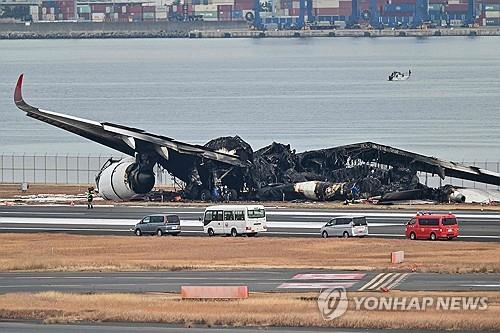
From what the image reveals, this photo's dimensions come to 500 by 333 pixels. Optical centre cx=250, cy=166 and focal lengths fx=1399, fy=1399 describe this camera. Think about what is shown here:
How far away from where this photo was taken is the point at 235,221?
74750 millimetres

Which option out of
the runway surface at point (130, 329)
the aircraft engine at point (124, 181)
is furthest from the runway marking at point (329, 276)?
the aircraft engine at point (124, 181)

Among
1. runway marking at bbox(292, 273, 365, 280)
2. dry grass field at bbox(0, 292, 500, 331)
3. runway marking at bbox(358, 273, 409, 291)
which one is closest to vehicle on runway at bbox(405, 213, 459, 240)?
runway marking at bbox(358, 273, 409, 291)

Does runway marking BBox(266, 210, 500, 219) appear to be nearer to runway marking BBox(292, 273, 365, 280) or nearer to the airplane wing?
the airplane wing

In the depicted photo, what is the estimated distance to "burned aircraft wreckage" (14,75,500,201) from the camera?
9738cm

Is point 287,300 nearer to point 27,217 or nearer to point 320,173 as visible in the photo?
point 27,217

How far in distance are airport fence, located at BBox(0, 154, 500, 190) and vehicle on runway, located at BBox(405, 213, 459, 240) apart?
48.6m

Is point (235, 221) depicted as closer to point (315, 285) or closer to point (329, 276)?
point (329, 276)

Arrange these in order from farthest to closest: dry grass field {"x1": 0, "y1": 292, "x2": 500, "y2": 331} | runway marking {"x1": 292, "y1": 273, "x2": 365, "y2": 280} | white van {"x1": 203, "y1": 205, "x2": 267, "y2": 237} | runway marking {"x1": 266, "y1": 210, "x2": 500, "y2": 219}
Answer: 1. runway marking {"x1": 266, "y1": 210, "x2": 500, "y2": 219}
2. white van {"x1": 203, "y1": 205, "x2": 267, "y2": 237}
3. runway marking {"x1": 292, "y1": 273, "x2": 365, "y2": 280}
4. dry grass field {"x1": 0, "y1": 292, "x2": 500, "y2": 331}

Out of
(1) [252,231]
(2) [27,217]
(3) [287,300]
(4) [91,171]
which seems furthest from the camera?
(4) [91,171]

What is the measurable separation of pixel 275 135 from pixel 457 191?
87.1m

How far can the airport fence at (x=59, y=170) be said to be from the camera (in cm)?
12825

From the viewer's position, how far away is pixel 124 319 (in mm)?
45125

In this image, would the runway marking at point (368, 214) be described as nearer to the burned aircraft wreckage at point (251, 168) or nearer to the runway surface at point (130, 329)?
the burned aircraft wreckage at point (251, 168)

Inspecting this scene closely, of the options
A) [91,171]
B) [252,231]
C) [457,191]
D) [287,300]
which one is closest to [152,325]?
[287,300]
